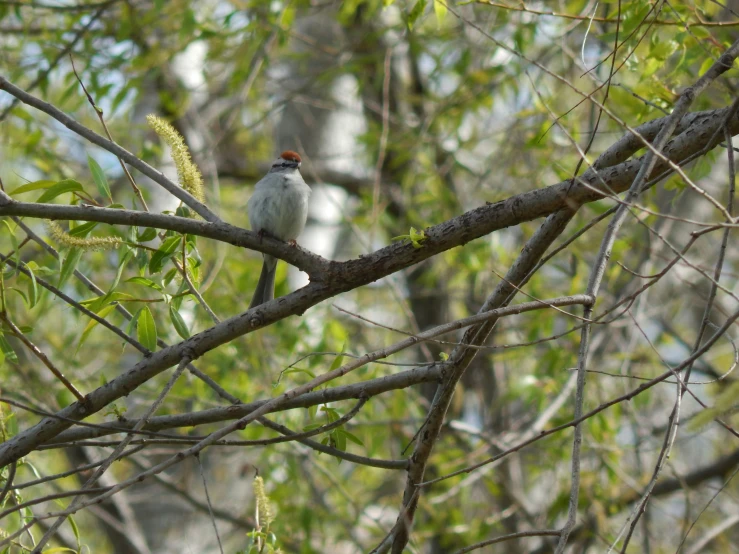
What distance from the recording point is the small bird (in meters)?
4.30

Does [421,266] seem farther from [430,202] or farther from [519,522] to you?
[519,522]

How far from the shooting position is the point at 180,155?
2.42 m

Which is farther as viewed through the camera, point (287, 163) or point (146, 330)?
point (287, 163)

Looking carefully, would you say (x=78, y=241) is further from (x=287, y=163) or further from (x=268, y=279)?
(x=287, y=163)

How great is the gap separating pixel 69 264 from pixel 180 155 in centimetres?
47

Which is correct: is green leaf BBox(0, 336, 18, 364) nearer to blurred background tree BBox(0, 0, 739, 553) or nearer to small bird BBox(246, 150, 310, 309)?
blurred background tree BBox(0, 0, 739, 553)

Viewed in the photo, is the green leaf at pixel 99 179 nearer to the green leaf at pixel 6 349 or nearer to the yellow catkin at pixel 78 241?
the yellow catkin at pixel 78 241

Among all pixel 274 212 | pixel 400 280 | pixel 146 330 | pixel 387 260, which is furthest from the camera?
pixel 400 280

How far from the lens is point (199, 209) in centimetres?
251

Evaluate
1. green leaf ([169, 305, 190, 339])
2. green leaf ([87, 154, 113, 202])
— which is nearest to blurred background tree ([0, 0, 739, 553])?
green leaf ([169, 305, 190, 339])

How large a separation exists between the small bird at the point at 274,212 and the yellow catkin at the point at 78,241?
6.21 ft

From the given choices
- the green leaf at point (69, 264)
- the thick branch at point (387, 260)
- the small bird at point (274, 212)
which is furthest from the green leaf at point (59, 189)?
the small bird at point (274, 212)

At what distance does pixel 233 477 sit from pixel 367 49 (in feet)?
13.4

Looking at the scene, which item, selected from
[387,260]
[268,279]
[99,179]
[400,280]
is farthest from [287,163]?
[387,260]
